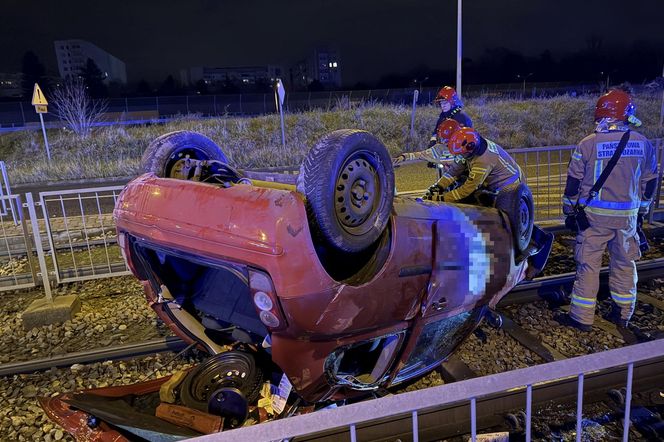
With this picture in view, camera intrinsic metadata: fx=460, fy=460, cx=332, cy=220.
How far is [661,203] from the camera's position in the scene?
8.44m

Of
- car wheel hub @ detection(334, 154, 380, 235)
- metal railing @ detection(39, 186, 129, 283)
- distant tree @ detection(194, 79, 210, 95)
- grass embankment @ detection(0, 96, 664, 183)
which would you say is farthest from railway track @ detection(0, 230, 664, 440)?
distant tree @ detection(194, 79, 210, 95)

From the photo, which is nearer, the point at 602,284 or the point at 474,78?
the point at 602,284

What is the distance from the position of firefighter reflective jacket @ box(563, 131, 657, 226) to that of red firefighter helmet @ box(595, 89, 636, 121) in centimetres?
15

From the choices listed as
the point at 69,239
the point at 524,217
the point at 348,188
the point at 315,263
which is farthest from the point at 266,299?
the point at 69,239

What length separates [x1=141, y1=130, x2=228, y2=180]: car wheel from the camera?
9.49 feet

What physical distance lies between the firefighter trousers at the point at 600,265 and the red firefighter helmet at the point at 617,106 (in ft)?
3.07

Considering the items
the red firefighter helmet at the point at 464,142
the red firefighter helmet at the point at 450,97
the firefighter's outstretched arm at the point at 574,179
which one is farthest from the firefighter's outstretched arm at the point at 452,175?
the red firefighter helmet at the point at 450,97

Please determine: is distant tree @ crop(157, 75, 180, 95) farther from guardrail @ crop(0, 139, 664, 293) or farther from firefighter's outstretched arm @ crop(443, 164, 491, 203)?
firefighter's outstretched arm @ crop(443, 164, 491, 203)

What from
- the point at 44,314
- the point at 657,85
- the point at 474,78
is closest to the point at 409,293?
the point at 44,314

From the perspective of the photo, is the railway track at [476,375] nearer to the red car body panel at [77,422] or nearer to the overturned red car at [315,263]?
the overturned red car at [315,263]

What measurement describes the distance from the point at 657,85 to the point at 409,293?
37.2 m

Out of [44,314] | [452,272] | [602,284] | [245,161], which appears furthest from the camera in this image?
[245,161]

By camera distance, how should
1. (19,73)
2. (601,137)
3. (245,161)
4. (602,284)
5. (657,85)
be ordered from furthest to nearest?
(19,73)
(657,85)
(245,161)
(602,284)
(601,137)

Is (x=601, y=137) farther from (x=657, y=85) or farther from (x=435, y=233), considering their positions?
(x=657, y=85)
